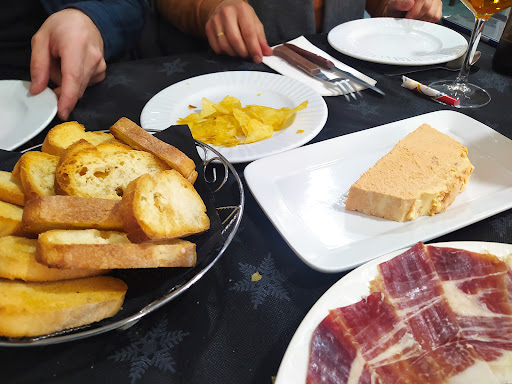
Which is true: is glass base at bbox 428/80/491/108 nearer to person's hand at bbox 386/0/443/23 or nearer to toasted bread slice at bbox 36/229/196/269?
person's hand at bbox 386/0/443/23

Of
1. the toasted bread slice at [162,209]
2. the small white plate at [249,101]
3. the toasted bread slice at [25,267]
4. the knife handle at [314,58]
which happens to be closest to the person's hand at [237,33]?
the knife handle at [314,58]

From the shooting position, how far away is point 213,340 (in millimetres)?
679

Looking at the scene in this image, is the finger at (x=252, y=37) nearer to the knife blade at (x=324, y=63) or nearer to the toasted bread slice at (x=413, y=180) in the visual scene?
the knife blade at (x=324, y=63)

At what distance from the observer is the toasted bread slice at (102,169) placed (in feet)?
2.60

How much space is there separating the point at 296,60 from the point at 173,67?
1.78ft

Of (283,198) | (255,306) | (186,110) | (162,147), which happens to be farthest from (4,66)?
(255,306)

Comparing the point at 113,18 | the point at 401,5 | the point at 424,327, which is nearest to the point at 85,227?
the point at 424,327

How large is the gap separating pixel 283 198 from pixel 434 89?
3.03 feet

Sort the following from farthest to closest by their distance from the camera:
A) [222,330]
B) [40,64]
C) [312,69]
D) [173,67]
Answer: [173,67], [312,69], [40,64], [222,330]

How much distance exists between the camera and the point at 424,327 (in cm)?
64

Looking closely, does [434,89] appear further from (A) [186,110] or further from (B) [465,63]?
(A) [186,110]

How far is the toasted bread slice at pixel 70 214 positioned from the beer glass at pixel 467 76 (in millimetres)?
1277

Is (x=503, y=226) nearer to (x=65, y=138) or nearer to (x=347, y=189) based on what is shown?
(x=347, y=189)

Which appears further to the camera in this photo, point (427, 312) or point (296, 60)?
point (296, 60)
